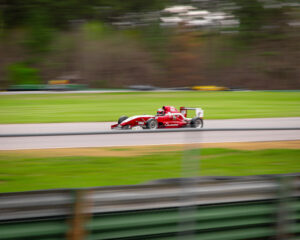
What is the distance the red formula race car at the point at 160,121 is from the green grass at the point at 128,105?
10.5ft

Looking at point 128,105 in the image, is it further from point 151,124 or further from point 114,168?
point 114,168

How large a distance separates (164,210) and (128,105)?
13.6m

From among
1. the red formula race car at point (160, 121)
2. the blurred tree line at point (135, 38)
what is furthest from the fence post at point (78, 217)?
the red formula race car at point (160, 121)

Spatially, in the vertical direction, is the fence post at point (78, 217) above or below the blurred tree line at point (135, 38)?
below

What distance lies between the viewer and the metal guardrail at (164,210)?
2764mm

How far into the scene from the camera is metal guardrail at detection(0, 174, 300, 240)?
2.76 meters

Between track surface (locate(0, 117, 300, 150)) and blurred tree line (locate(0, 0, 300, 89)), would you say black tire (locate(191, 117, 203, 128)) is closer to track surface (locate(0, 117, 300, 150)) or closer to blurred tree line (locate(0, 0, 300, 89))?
blurred tree line (locate(0, 0, 300, 89))

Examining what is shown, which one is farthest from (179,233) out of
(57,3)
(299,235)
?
(57,3)

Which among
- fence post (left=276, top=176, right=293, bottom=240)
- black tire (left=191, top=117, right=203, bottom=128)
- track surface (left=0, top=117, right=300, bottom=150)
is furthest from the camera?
black tire (left=191, top=117, right=203, bottom=128)

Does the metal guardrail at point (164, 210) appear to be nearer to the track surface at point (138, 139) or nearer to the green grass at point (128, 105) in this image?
the track surface at point (138, 139)

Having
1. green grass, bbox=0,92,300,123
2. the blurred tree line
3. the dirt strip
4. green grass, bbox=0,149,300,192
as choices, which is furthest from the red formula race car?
the dirt strip

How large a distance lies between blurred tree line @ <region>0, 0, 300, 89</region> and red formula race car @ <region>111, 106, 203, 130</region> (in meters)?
2.42

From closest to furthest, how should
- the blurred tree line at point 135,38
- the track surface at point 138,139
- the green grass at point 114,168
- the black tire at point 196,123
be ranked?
the track surface at point 138,139
the green grass at point 114,168
the blurred tree line at point 135,38
the black tire at point 196,123

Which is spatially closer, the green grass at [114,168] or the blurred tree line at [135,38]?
the green grass at [114,168]
